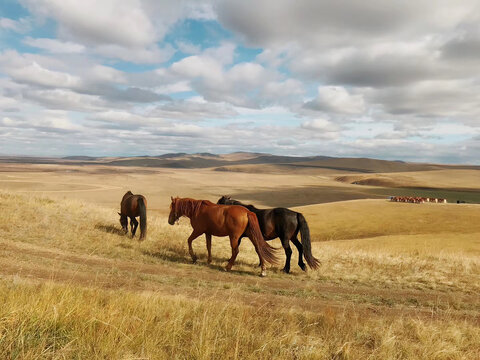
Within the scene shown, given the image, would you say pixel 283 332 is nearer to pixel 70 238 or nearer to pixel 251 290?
pixel 251 290

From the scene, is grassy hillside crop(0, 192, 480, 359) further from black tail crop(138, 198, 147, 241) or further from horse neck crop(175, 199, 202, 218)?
horse neck crop(175, 199, 202, 218)

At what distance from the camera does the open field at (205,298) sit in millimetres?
4008

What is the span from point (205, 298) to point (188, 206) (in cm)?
627

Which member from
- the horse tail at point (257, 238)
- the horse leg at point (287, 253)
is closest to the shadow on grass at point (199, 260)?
the horse tail at point (257, 238)

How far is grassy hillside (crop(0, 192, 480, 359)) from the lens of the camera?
400cm

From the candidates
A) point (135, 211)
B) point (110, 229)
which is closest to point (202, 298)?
point (135, 211)

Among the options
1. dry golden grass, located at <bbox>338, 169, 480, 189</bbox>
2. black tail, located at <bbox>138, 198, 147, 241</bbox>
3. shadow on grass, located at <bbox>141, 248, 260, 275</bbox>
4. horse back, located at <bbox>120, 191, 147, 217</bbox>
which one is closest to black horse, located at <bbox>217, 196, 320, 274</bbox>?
shadow on grass, located at <bbox>141, 248, 260, 275</bbox>

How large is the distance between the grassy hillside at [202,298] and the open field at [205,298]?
0.03 meters

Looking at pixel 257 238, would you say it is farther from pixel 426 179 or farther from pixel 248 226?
pixel 426 179

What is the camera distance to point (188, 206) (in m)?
12.8

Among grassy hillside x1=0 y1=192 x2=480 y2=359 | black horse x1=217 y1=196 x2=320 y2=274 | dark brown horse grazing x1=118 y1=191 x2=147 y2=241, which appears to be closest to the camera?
grassy hillside x1=0 y1=192 x2=480 y2=359

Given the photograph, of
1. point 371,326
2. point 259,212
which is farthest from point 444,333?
point 259,212

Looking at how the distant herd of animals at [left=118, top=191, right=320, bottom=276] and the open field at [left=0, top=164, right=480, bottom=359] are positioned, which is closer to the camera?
the open field at [left=0, top=164, right=480, bottom=359]

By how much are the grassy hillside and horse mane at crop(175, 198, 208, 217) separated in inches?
80.2
